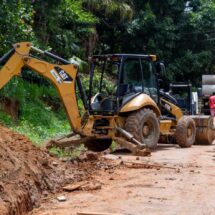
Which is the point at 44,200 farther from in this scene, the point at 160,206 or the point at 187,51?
the point at 187,51

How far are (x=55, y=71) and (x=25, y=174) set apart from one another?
5.15 m

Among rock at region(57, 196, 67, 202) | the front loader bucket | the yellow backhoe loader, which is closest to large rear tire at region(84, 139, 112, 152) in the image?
the yellow backhoe loader

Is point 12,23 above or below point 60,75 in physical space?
above

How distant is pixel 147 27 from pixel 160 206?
A: 25.7m

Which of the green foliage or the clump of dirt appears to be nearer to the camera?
the clump of dirt

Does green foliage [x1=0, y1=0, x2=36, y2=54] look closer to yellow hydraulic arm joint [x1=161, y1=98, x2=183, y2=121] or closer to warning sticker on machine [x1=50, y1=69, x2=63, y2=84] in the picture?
warning sticker on machine [x1=50, y1=69, x2=63, y2=84]

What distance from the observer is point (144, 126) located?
1385 cm

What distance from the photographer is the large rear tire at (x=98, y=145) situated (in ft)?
45.6

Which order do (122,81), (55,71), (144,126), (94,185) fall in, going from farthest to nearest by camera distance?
(144,126) < (122,81) < (55,71) < (94,185)

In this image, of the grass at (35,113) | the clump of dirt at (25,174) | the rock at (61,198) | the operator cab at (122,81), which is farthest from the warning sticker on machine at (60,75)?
the rock at (61,198)

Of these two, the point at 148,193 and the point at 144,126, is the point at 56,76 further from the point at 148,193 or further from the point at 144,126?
the point at 148,193

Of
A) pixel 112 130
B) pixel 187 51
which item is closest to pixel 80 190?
pixel 112 130

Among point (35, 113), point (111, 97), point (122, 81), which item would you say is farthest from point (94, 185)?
point (35, 113)

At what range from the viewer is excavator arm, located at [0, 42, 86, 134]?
38.4 feet
